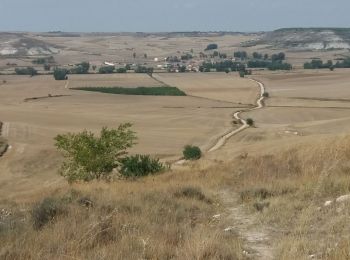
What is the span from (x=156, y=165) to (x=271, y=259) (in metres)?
18.4

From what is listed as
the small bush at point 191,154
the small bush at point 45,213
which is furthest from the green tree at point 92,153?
the small bush at point 45,213

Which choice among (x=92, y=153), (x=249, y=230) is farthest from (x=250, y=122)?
(x=249, y=230)

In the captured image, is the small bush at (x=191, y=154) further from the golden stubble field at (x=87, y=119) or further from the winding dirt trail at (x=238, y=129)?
the winding dirt trail at (x=238, y=129)

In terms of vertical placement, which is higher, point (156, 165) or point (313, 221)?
point (313, 221)

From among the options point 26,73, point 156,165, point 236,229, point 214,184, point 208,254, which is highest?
point 208,254

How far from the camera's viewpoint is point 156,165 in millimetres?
25453

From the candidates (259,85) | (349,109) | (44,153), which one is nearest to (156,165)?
(44,153)

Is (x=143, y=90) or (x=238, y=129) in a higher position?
(x=238, y=129)

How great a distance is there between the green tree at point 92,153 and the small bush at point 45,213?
1752 centimetres

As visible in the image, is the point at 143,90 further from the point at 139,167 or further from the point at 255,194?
the point at 255,194

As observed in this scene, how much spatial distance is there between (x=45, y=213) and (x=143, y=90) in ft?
390

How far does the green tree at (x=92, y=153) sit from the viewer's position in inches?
1125

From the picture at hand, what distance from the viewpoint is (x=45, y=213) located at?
30.2ft

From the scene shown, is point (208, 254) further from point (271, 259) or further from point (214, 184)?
point (214, 184)
